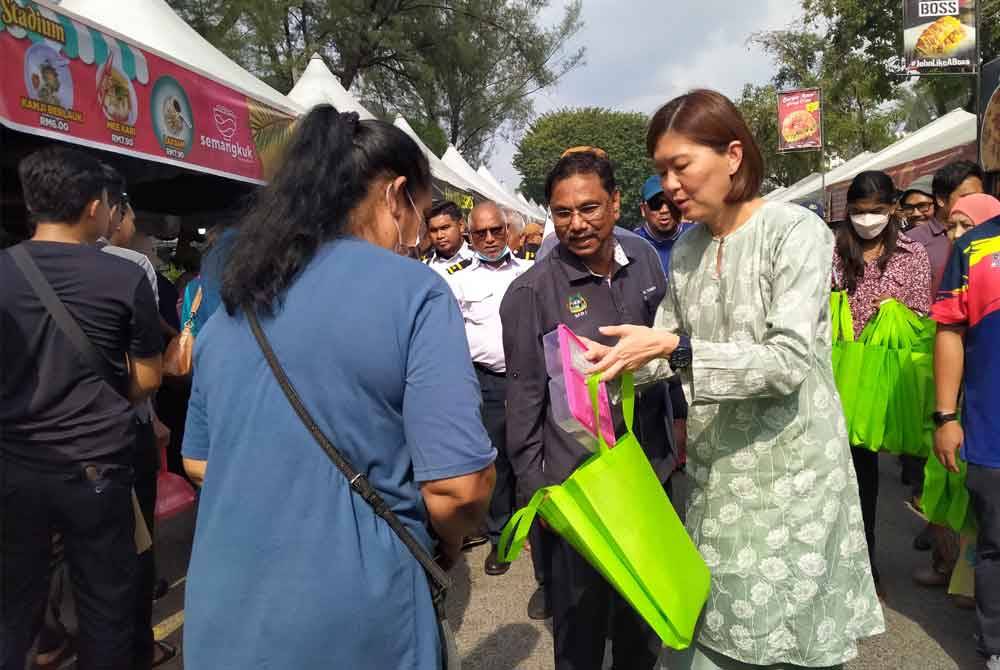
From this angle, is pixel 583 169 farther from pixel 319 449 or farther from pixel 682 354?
pixel 319 449

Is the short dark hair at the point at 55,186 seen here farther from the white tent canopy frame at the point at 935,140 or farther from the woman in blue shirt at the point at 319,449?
the white tent canopy frame at the point at 935,140

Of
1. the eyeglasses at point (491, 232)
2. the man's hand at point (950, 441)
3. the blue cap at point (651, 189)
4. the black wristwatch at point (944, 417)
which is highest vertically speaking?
the blue cap at point (651, 189)

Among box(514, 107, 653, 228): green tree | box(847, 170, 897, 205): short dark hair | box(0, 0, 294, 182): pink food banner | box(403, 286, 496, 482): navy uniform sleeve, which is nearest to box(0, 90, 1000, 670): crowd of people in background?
box(403, 286, 496, 482): navy uniform sleeve

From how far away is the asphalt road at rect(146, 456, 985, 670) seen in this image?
290cm

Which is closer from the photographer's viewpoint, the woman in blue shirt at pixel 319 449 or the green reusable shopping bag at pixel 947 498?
the woman in blue shirt at pixel 319 449

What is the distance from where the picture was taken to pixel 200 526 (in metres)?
1.25

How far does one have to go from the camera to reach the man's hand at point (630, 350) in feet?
4.70

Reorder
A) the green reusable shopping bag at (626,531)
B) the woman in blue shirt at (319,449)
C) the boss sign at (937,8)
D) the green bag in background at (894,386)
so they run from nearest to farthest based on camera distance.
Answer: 1. the woman in blue shirt at (319,449)
2. the green reusable shopping bag at (626,531)
3. the green bag in background at (894,386)
4. the boss sign at (937,8)

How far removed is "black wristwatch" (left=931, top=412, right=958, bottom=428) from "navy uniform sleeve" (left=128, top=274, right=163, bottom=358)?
2875mm

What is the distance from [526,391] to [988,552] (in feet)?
5.78

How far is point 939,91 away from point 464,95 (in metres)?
16.4

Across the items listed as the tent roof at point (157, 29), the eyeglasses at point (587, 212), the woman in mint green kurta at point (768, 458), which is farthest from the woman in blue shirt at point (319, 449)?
the tent roof at point (157, 29)

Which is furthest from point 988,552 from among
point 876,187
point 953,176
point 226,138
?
point 226,138

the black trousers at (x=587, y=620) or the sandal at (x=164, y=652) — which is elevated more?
the black trousers at (x=587, y=620)
